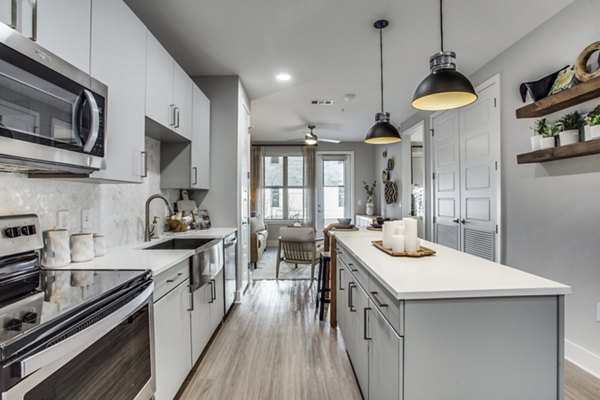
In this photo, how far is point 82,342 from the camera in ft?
3.28

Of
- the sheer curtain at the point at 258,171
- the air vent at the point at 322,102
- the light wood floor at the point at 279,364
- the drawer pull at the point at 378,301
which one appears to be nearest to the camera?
the drawer pull at the point at 378,301

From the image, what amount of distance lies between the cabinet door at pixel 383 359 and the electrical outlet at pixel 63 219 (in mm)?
1723

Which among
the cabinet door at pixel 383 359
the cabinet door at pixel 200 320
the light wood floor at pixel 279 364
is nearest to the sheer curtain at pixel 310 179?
the light wood floor at pixel 279 364

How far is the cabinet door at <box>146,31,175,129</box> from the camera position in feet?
7.11

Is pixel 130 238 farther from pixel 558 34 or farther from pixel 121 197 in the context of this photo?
pixel 558 34

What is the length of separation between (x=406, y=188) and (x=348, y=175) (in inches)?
86.9

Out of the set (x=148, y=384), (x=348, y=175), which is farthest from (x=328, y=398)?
(x=348, y=175)

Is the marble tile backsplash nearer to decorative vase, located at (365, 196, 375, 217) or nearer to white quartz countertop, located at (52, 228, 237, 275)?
white quartz countertop, located at (52, 228, 237, 275)

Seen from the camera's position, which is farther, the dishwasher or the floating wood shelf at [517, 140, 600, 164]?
the dishwasher

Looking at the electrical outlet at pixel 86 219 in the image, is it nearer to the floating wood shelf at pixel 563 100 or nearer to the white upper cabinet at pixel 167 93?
the white upper cabinet at pixel 167 93

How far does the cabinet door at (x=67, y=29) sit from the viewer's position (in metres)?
1.23

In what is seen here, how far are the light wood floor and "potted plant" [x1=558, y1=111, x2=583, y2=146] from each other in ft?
5.46

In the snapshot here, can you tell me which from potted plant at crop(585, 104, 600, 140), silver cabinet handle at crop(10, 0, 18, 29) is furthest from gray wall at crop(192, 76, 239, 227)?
potted plant at crop(585, 104, 600, 140)

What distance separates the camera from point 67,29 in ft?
4.44
